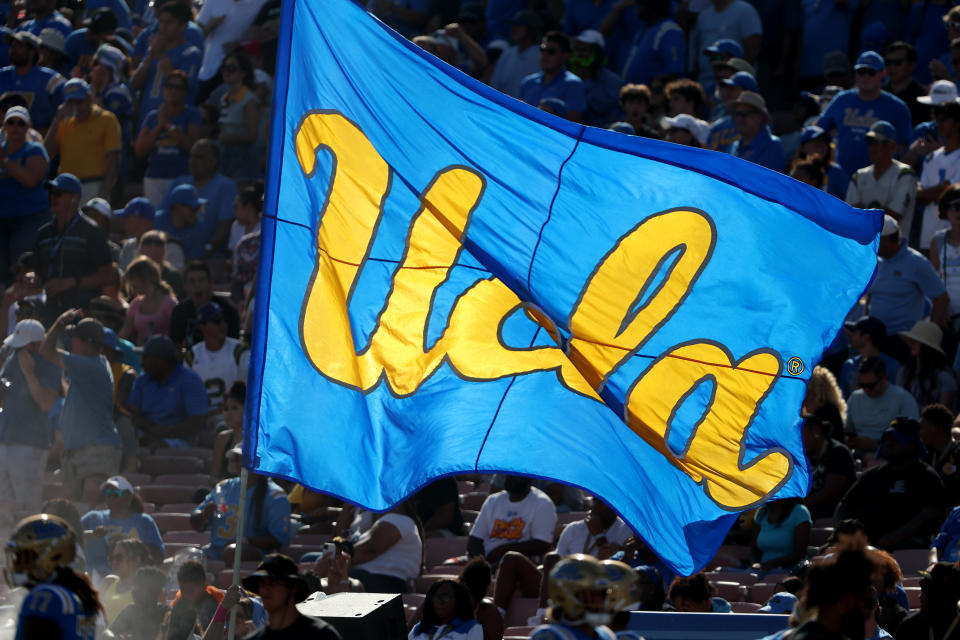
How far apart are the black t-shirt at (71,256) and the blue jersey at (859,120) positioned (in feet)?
20.3

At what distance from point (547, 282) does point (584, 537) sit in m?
3.10

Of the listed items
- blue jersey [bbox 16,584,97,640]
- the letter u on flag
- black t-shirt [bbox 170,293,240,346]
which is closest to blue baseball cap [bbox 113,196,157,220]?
black t-shirt [bbox 170,293,240,346]

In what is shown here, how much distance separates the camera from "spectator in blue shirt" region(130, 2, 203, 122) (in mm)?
18031

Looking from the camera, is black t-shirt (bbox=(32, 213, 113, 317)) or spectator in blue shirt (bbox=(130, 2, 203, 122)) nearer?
black t-shirt (bbox=(32, 213, 113, 317))

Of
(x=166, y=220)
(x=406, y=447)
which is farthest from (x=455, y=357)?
(x=166, y=220)

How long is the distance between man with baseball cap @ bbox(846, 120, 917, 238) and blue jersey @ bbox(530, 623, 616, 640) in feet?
26.6

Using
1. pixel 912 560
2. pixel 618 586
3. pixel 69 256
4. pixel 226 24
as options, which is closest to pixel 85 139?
pixel 226 24

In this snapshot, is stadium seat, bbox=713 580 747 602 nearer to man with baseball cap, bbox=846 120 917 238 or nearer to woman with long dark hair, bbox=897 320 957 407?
woman with long dark hair, bbox=897 320 957 407

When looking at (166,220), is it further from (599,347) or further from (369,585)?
(599,347)

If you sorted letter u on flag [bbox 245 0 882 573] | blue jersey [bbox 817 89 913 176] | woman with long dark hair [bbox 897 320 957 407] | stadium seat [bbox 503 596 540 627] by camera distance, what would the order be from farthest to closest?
1. blue jersey [bbox 817 89 913 176]
2. woman with long dark hair [bbox 897 320 957 407]
3. stadium seat [bbox 503 596 540 627]
4. letter u on flag [bbox 245 0 882 573]

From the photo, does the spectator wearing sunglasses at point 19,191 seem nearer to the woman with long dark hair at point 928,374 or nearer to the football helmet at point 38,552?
the woman with long dark hair at point 928,374

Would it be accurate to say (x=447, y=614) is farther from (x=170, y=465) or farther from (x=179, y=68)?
(x=179, y=68)

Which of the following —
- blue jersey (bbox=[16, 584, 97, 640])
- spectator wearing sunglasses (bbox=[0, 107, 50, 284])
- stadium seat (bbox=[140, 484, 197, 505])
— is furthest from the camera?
spectator wearing sunglasses (bbox=[0, 107, 50, 284])

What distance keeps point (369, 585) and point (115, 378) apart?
3.99 metres
